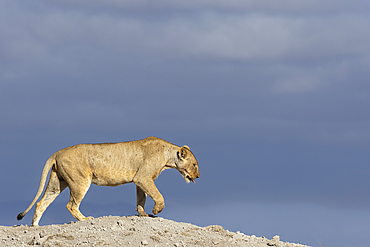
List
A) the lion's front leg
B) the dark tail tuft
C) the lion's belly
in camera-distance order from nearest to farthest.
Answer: the lion's front leg → the lion's belly → the dark tail tuft

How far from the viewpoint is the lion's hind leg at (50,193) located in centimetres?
1497

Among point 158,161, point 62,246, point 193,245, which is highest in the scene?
point 158,161

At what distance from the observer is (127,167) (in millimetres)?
14414

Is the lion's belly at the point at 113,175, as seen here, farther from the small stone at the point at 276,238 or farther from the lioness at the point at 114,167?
the small stone at the point at 276,238

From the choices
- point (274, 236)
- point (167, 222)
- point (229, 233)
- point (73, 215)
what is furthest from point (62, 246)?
point (274, 236)

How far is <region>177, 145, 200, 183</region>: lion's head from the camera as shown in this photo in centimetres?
1472

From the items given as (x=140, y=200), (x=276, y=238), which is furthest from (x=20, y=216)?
(x=276, y=238)

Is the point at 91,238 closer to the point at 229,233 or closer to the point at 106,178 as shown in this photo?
the point at 106,178

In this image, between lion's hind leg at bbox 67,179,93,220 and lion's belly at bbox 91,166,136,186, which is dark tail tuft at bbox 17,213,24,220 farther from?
lion's belly at bbox 91,166,136,186

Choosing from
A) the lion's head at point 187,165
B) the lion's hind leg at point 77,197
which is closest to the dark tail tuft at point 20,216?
the lion's hind leg at point 77,197

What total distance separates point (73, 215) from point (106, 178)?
55.8 inches

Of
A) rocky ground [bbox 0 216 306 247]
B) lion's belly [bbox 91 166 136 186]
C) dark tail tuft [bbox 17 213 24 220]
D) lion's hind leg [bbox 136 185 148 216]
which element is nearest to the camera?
rocky ground [bbox 0 216 306 247]

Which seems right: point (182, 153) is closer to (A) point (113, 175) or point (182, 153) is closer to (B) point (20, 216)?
→ (A) point (113, 175)

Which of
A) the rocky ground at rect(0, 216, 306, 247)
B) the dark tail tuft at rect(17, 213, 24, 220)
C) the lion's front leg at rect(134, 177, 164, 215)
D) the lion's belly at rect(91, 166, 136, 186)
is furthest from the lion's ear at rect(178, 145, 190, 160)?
the dark tail tuft at rect(17, 213, 24, 220)
